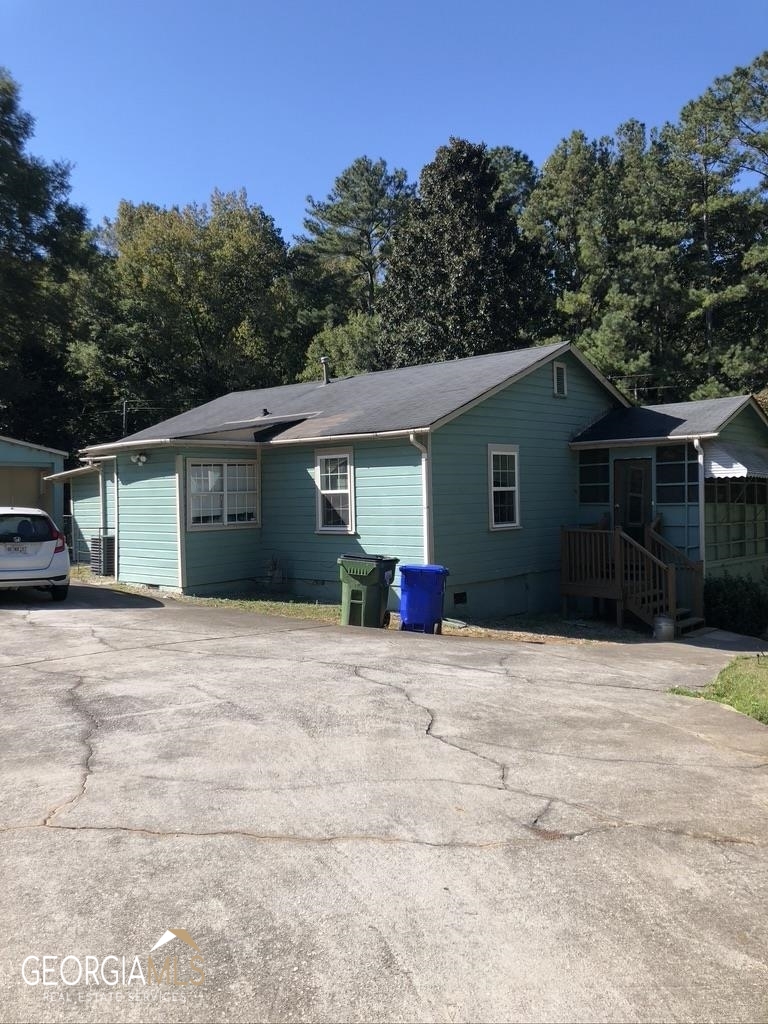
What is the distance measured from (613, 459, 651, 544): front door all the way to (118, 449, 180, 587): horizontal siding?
8.87 meters

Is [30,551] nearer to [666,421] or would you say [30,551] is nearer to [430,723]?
[430,723]

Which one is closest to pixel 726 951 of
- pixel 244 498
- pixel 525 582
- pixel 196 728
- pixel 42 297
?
pixel 196 728

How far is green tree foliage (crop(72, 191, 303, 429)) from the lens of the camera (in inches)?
1463

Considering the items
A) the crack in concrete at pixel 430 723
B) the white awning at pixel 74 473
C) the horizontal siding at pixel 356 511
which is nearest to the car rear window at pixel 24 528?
the horizontal siding at pixel 356 511

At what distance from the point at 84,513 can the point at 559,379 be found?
1240cm

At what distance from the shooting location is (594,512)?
1716 cm

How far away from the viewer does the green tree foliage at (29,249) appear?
3131 cm

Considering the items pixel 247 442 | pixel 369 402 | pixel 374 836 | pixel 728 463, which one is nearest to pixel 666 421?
pixel 728 463

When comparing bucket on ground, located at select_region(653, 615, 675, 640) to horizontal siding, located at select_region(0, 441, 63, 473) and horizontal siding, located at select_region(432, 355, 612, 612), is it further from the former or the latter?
horizontal siding, located at select_region(0, 441, 63, 473)

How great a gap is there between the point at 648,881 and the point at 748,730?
3.20 m

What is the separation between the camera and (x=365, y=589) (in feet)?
40.7

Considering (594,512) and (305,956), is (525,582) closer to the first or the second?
(594,512)

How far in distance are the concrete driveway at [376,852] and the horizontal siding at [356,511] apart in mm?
6215

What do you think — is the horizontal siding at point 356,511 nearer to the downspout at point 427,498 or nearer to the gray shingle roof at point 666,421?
the downspout at point 427,498
